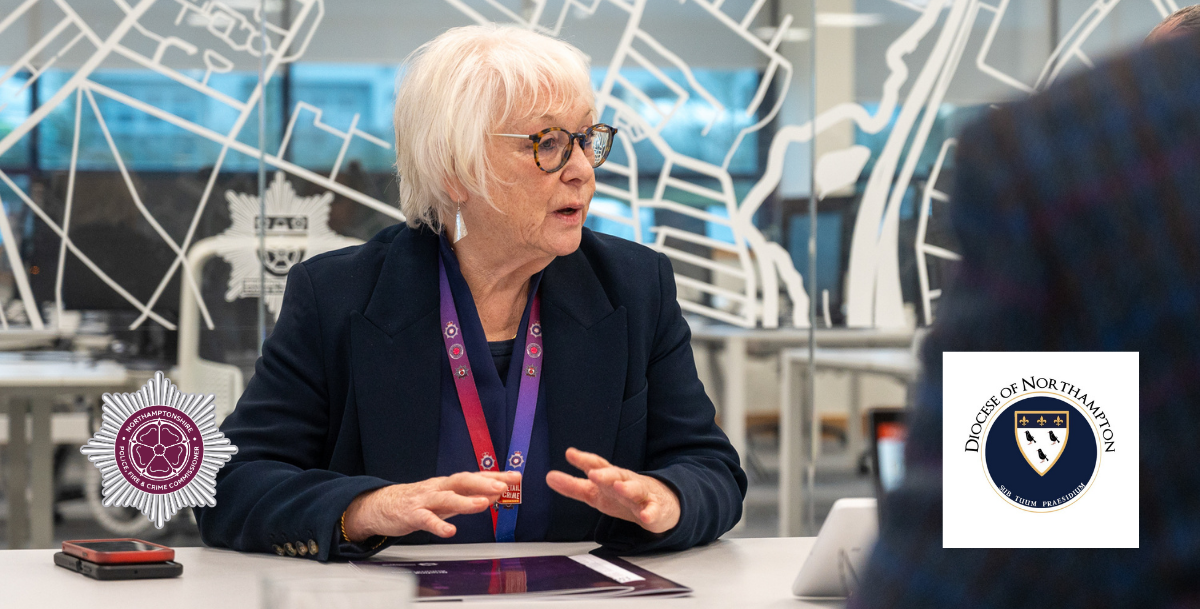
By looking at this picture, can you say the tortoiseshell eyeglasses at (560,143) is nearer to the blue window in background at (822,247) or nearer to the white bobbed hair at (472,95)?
the white bobbed hair at (472,95)

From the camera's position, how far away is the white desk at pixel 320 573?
1.20 metres

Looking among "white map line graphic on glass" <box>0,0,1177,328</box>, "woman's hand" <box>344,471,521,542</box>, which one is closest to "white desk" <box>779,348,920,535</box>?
"white map line graphic on glass" <box>0,0,1177,328</box>

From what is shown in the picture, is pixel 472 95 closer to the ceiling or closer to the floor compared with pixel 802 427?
closer to the ceiling

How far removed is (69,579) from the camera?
1.30m

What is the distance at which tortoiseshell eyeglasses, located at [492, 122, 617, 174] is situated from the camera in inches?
69.4

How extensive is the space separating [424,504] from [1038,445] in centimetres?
81

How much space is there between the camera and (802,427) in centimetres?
391

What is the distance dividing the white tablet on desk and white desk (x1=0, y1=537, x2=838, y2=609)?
0.02 m

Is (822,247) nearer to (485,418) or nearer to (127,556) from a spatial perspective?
(485,418)

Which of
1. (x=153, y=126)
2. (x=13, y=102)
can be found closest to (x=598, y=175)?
(x=153, y=126)

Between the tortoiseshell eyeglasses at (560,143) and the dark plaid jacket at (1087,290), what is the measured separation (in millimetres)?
1330

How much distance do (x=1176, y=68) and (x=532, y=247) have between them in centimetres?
134

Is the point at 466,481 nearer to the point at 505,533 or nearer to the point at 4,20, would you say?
the point at 505,533

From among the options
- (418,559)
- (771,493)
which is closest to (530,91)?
(418,559)
